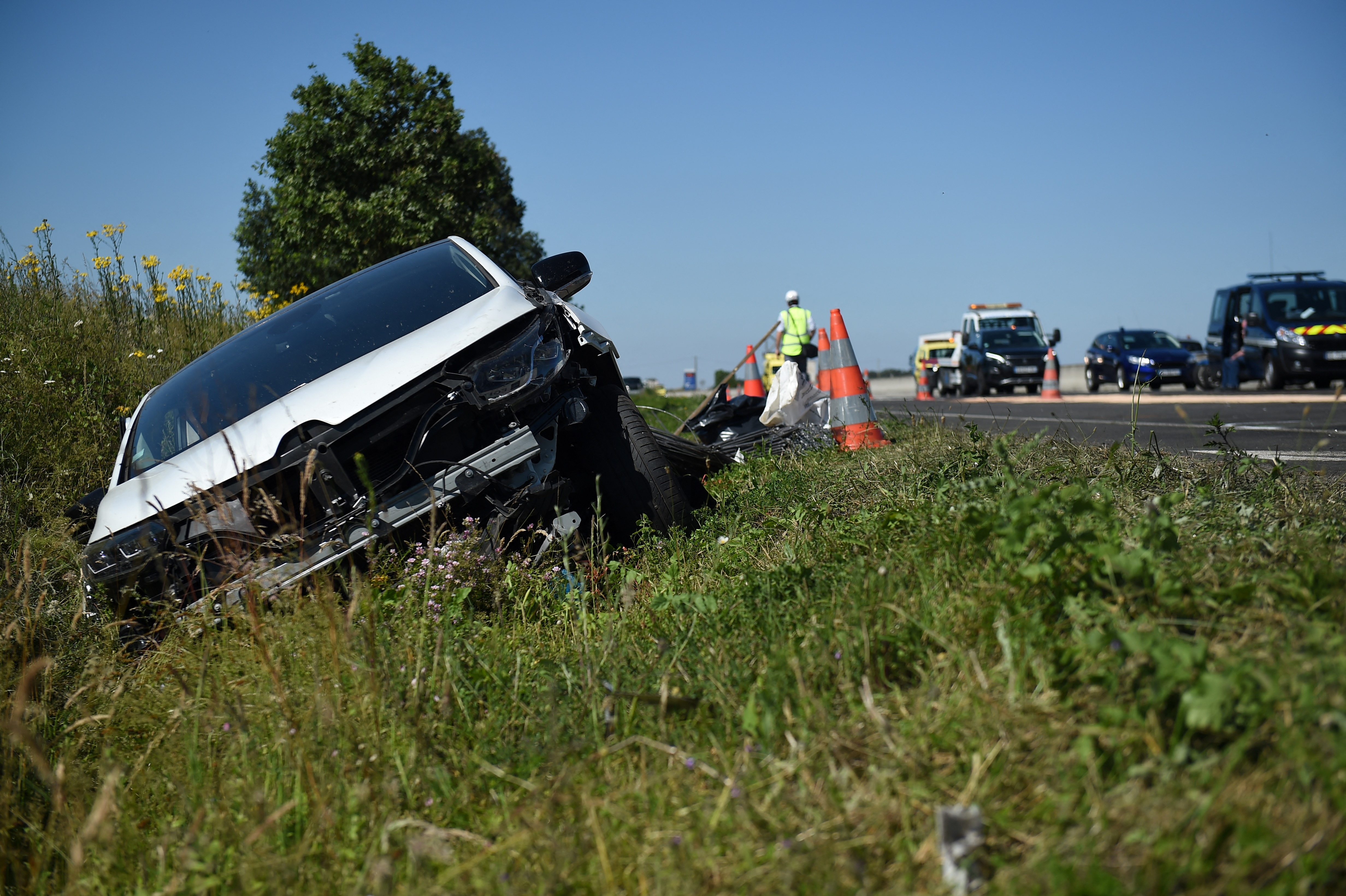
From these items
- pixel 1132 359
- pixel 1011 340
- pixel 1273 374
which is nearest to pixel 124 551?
pixel 1273 374

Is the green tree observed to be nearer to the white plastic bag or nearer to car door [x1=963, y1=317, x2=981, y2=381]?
car door [x1=963, y1=317, x2=981, y2=381]

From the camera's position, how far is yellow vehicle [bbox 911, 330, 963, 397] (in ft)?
90.4

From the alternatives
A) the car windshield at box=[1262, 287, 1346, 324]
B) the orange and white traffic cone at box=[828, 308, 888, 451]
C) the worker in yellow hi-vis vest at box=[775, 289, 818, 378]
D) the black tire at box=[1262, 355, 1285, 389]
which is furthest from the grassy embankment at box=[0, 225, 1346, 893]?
the car windshield at box=[1262, 287, 1346, 324]

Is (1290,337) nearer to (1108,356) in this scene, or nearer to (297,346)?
(1108,356)

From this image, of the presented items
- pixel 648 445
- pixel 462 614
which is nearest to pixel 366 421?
pixel 462 614

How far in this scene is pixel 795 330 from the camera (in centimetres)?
1259

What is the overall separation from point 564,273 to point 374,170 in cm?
2112

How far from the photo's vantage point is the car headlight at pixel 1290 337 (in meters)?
16.9

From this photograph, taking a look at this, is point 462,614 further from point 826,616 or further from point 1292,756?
point 1292,756

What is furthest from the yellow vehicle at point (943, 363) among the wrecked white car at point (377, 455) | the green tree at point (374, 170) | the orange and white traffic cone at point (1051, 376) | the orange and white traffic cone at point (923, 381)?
the wrecked white car at point (377, 455)

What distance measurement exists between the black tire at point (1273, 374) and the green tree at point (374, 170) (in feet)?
55.7

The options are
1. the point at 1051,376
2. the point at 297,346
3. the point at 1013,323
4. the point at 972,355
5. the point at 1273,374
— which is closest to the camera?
the point at 297,346

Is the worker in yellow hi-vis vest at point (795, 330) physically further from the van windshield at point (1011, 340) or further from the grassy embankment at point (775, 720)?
the van windshield at point (1011, 340)

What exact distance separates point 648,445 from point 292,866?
8.67ft
